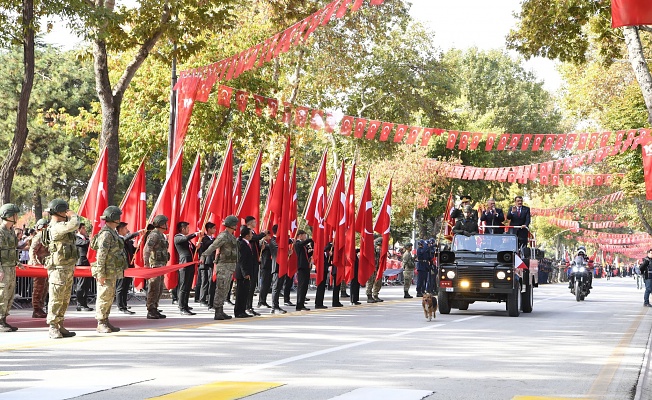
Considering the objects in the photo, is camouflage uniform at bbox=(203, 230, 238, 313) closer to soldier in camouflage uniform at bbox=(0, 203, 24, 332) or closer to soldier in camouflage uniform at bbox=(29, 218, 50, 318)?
soldier in camouflage uniform at bbox=(29, 218, 50, 318)

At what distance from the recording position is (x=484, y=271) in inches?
879

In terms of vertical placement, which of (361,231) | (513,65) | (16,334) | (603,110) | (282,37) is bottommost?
(16,334)

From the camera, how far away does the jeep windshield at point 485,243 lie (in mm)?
23156

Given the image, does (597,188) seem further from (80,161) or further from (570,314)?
(570,314)

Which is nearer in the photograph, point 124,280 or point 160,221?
point 160,221

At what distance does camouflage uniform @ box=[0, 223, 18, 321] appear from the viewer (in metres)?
15.2

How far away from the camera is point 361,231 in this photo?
27.1 metres

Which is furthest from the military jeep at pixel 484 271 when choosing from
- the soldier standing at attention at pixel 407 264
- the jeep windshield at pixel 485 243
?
the soldier standing at attention at pixel 407 264

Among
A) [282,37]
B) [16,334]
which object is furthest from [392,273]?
[16,334]

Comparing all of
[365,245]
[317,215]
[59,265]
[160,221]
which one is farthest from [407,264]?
[59,265]

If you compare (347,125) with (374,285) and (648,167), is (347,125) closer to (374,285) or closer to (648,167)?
(374,285)

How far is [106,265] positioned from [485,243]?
35.1 ft

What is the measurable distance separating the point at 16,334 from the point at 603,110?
42.9 m

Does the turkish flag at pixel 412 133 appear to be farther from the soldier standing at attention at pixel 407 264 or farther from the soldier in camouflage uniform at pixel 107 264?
the soldier in camouflage uniform at pixel 107 264
